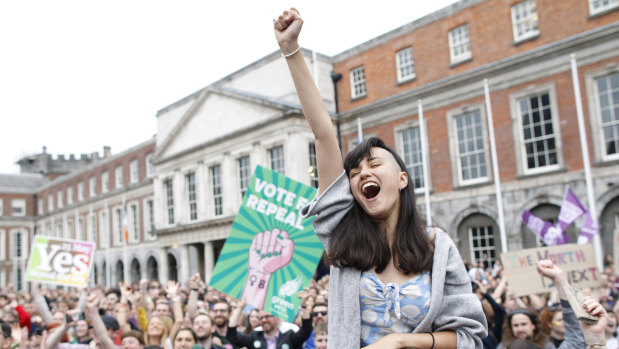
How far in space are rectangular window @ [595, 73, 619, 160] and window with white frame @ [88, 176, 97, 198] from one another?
41535 millimetres

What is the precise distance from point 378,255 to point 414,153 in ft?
71.7

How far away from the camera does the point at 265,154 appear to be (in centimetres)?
2733

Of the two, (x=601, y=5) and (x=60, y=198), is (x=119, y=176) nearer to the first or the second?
(x=60, y=198)

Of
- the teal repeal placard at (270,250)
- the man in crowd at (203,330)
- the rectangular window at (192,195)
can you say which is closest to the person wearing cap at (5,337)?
the man in crowd at (203,330)

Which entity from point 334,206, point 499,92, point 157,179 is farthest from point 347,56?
point 334,206

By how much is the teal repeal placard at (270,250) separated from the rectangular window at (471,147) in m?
15.9

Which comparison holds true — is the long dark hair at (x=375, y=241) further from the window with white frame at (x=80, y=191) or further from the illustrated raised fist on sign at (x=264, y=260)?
the window with white frame at (x=80, y=191)

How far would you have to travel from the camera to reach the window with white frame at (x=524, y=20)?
20031mm

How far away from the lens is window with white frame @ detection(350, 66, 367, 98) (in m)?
26.4

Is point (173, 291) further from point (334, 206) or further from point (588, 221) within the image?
point (588, 221)

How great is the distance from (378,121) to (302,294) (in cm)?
1957

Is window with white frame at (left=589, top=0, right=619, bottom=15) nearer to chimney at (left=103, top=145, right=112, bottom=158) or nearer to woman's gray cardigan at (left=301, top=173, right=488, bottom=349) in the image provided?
woman's gray cardigan at (left=301, top=173, right=488, bottom=349)

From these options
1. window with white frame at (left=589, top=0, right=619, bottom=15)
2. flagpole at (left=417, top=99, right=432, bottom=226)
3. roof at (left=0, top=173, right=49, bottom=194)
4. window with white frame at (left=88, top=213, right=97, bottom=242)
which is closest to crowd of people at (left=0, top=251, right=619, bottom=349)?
flagpole at (left=417, top=99, right=432, bottom=226)

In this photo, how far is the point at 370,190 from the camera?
2.06m
